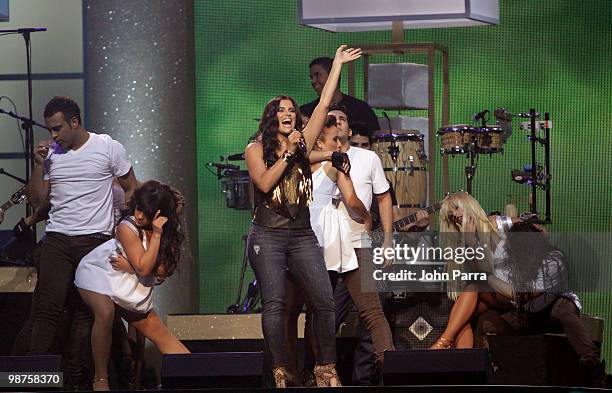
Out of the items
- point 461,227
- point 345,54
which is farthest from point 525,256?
point 345,54

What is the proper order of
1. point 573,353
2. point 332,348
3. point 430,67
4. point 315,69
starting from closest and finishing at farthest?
point 332,348
point 573,353
point 315,69
point 430,67

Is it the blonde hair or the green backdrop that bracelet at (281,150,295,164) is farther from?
the green backdrop

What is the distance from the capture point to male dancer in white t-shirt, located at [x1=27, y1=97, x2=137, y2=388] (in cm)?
686

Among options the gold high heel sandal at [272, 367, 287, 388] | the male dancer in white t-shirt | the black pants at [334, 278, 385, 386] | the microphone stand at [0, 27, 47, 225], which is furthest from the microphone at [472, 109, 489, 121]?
the microphone stand at [0, 27, 47, 225]

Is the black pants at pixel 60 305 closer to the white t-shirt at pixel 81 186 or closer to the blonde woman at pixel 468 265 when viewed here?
the white t-shirt at pixel 81 186

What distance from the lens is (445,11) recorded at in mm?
7812

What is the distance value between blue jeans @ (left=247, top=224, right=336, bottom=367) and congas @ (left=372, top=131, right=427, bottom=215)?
5.73 feet

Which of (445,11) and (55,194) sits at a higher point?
(445,11)

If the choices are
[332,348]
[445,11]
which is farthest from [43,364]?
[445,11]

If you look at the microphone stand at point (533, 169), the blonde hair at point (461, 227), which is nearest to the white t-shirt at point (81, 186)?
the blonde hair at point (461, 227)

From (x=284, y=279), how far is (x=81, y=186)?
138 centimetres

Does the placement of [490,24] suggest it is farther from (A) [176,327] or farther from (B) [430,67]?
(A) [176,327]

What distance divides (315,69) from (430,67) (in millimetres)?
957

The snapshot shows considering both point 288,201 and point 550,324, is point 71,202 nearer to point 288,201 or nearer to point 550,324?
point 288,201
